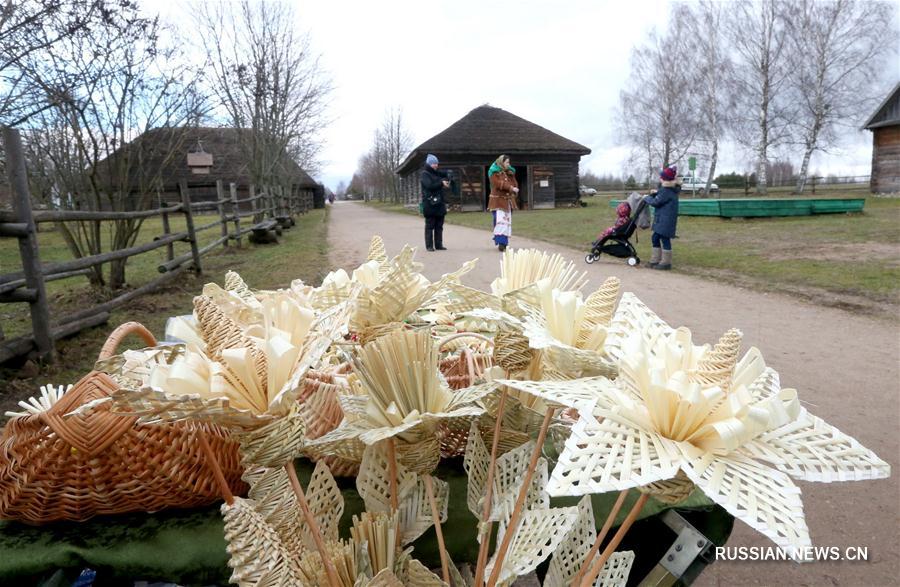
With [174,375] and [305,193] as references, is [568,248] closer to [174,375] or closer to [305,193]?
[174,375]

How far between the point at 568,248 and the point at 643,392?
9.96m

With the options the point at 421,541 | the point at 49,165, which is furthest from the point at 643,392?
the point at 49,165

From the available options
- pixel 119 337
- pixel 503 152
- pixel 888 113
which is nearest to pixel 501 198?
pixel 119 337

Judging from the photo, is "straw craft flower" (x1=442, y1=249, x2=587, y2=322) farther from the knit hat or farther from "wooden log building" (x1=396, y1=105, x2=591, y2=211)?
"wooden log building" (x1=396, y1=105, x2=591, y2=211)

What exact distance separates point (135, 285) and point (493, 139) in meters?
20.1

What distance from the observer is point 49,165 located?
6.14 m

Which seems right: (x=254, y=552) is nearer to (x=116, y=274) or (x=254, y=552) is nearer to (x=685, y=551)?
(x=685, y=551)

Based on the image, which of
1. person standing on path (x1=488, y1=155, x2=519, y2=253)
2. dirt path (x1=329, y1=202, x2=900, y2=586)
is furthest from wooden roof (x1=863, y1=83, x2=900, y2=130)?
dirt path (x1=329, y1=202, x2=900, y2=586)

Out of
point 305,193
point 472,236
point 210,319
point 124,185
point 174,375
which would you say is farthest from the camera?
point 305,193

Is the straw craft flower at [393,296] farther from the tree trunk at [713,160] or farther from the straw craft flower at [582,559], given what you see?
the tree trunk at [713,160]

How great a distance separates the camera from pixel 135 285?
24.5 feet

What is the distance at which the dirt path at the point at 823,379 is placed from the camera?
1848 millimetres

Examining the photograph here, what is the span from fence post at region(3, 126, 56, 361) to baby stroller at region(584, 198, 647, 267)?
260 inches

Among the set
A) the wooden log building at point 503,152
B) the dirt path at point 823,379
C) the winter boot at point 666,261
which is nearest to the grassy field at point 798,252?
the winter boot at point 666,261
